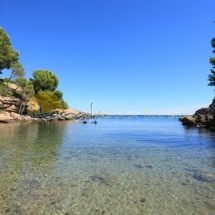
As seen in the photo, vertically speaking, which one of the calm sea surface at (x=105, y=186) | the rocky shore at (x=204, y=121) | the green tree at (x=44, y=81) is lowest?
the calm sea surface at (x=105, y=186)

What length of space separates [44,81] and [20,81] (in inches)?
775

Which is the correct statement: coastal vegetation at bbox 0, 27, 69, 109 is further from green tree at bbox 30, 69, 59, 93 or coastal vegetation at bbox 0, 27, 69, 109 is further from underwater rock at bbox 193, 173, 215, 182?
underwater rock at bbox 193, 173, 215, 182

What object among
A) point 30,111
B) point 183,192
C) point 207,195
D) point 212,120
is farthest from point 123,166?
point 30,111

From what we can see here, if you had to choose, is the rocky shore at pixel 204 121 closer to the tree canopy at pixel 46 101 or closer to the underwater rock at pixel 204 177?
the underwater rock at pixel 204 177

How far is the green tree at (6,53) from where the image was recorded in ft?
179

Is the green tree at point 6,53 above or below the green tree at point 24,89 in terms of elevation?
above

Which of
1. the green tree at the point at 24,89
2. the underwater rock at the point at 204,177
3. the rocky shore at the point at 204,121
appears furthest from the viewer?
the green tree at the point at 24,89

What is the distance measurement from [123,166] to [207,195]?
529 centimetres

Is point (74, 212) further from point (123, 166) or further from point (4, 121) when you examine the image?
point (4, 121)

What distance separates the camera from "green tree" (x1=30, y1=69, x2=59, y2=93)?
83.4m

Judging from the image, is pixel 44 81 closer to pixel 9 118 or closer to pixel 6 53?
pixel 6 53

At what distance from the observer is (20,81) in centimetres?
6425

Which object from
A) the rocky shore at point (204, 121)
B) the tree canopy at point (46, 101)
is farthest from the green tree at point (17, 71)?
the rocky shore at point (204, 121)

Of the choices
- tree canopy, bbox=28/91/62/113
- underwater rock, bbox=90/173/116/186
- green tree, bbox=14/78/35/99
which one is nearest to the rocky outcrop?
green tree, bbox=14/78/35/99
